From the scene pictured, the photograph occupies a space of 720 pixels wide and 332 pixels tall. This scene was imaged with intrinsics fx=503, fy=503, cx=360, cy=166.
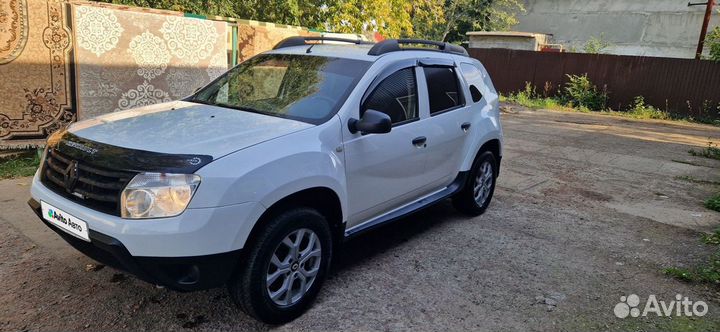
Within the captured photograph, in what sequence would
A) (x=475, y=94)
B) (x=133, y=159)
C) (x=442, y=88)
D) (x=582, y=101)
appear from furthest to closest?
(x=582, y=101)
(x=475, y=94)
(x=442, y=88)
(x=133, y=159)

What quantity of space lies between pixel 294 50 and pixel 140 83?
3.28 meters

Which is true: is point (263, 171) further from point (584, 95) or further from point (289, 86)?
point (584, 95)

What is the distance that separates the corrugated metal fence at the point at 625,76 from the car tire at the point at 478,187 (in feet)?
47.8

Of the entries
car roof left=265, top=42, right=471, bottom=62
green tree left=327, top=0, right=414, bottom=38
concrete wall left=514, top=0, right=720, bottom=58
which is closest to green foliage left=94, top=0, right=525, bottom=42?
green tree left=327, top=0, right=414, bottom=38

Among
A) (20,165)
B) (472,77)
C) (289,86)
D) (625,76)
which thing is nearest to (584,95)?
(625,76)

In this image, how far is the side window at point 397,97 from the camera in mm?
3789

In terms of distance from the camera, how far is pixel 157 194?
2.57 metres

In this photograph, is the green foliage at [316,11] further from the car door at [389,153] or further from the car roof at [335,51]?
the car door at [389,153]

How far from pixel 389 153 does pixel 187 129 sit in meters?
1.45

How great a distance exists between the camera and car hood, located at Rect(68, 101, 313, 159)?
2822mm

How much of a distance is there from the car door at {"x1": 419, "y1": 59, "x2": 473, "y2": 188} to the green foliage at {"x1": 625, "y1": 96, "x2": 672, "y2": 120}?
14189 mm

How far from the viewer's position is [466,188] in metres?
5.08

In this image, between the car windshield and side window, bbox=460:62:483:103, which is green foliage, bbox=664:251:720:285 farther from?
the car windshield

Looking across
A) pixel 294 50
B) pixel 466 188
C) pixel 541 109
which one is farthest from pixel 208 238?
pixel 541 109
